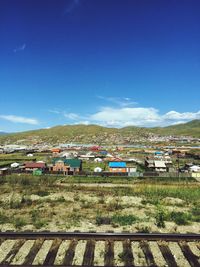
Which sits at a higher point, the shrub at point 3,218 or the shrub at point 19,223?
the shrub at point 19,223

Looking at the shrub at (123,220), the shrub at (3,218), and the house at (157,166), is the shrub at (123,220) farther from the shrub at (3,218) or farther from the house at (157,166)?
the house at (157,166)

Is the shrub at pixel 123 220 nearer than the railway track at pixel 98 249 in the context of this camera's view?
No

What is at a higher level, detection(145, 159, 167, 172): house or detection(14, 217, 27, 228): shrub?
detection(14, 217, 27, 228): shrub

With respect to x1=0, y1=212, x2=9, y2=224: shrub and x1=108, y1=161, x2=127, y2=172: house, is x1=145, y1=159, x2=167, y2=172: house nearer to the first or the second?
x1=108, y1=161, x2=127, y2=172: house

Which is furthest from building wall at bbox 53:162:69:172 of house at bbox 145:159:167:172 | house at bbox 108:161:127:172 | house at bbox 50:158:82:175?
house at bbox 145:159:167:172

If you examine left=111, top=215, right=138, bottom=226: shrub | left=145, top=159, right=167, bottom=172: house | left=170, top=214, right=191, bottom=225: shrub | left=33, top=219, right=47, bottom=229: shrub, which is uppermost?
left=33, top=219, right=47, bottom=229: shrub

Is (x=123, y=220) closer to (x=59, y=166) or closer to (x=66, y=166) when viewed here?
(x=66, y=166)

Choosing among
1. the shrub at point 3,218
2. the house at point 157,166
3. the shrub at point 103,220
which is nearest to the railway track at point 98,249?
the shrub at point 103,220

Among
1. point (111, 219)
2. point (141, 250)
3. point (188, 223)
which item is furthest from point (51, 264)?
point (188, 223)

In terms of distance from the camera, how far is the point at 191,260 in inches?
248

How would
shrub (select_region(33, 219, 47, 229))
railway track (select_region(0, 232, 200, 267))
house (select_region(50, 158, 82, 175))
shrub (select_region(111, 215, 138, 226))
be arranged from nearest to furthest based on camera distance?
railway track (select_region(0, 232, 200, 267)) < shrub (select_region(33, 219, 47, 229)) < shrub (select_region(111, 215, 138, 226)) < house (select_region(50, 158, 82, 175))

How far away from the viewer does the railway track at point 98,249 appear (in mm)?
6211

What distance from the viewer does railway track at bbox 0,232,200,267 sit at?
6.21 meters

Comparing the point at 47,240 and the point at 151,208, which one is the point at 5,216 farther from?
the point at 151,208
